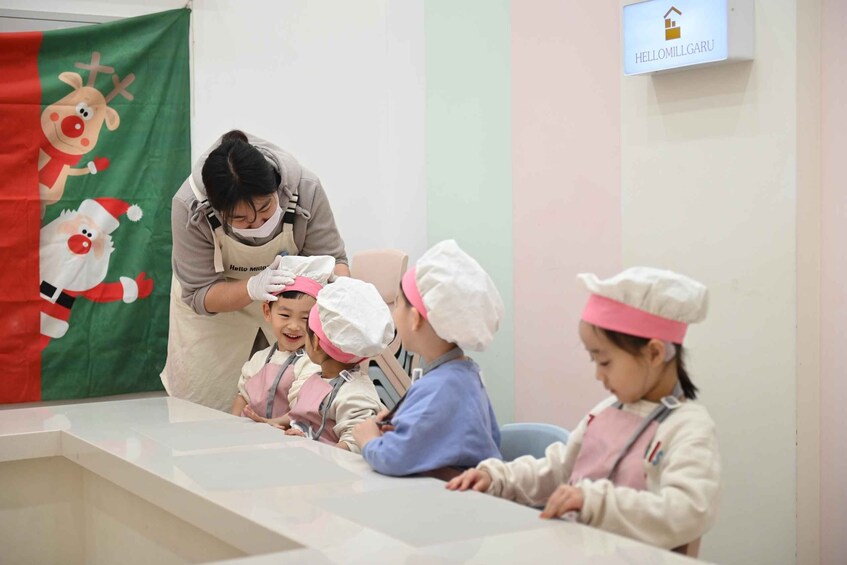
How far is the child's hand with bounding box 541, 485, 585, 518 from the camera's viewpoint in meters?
1.65

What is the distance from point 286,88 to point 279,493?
3417mm

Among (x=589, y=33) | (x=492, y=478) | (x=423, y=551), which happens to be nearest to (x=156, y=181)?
(x=589, y=33)

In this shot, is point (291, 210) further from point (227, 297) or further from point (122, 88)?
point (122, 88)

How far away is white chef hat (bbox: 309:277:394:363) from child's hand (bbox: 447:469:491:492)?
3.15ft

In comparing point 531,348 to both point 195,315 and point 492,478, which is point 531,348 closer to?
point 195,315

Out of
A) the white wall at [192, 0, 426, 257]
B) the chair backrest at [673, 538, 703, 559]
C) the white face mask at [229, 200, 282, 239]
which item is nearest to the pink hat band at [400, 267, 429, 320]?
the chair backrest at [673, 538, 703, 559]

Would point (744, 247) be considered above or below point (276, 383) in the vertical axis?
above

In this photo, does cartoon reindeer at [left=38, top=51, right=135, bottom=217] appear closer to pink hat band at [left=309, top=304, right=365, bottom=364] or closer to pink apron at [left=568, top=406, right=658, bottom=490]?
pink hat band at [left=309, top=304, right=365, bottom=364]

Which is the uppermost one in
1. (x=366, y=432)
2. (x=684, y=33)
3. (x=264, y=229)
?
(x=684, y=33)

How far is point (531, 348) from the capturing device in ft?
14.2

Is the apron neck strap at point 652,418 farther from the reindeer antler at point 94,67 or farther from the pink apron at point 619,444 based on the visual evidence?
the reindeer antler at point 94,67

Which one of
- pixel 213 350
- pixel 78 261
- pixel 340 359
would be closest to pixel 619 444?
pixel 340 359

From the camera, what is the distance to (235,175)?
3105 mm

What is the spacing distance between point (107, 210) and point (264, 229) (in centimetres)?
A: 161
